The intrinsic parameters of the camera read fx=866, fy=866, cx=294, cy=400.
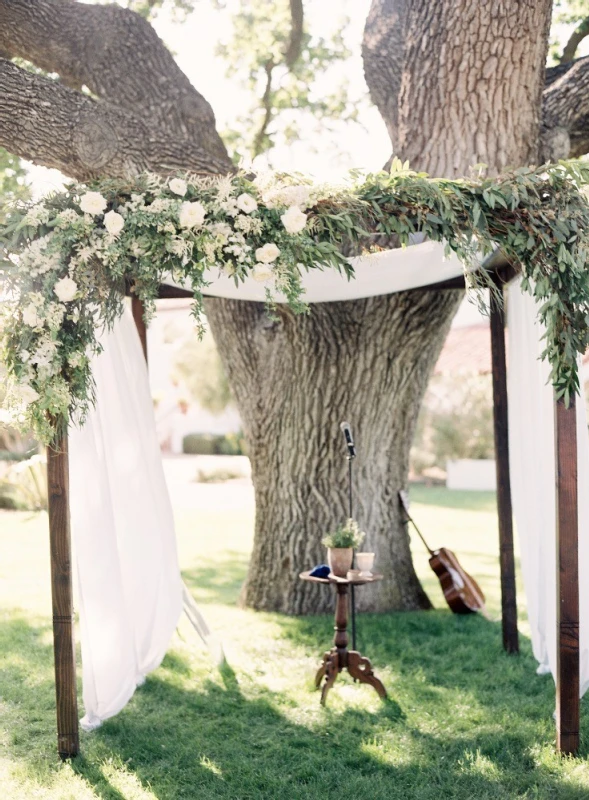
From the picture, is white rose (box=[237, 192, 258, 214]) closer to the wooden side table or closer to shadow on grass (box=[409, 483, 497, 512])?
the wooden side table

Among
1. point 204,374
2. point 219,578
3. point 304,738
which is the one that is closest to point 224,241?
point 304,738

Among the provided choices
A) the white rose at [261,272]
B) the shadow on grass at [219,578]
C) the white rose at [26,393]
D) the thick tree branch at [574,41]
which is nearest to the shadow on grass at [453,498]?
the shadow on grass at [219,578]

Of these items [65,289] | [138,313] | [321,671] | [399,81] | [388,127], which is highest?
[399,81]

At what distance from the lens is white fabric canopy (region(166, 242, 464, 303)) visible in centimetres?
420

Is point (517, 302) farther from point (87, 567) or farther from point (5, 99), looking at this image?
point (5, 99)

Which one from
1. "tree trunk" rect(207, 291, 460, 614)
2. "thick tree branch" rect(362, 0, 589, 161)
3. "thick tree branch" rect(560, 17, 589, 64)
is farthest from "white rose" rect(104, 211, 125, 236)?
"thick tree branch" rect(560, 17, 589, 64)

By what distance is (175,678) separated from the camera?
501 centimetres

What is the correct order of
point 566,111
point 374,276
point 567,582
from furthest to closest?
point 566,111
point 374,276
point 567,582

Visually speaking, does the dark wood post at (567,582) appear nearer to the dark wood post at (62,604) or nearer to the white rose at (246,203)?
the white rose at (246,203)

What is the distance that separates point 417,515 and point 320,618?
593cm

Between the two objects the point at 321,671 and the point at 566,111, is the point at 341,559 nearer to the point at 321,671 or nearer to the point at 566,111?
the point at 321,671

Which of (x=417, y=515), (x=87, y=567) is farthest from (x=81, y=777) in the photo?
(x=417, y=515)

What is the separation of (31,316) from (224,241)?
82 cm

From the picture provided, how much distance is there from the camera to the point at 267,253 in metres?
3.53
